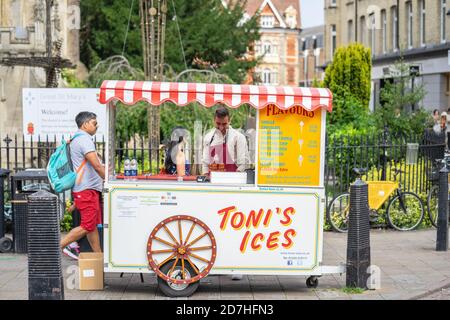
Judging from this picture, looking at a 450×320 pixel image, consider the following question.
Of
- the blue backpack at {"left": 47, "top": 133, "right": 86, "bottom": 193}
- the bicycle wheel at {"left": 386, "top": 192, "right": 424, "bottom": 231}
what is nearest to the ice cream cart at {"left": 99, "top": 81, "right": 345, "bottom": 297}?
the blue backpack at {"left": 47, "top": 133, "right": 86, "bottom": 193}

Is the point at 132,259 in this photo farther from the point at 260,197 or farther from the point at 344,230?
the point at 344,230

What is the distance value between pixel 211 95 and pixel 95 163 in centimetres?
161

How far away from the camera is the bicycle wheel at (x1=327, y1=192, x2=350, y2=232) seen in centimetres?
1559

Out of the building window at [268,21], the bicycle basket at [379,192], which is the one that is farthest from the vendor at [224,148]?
the building window at [268,21]

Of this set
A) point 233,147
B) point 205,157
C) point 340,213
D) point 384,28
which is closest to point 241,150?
point 233,147

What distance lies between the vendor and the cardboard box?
1590mm

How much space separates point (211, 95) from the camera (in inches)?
384

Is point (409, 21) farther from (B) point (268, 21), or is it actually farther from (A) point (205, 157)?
(B) point (268, 21)

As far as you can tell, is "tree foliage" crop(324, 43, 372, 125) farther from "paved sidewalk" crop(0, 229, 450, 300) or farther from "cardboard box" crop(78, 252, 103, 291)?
"cardboard box" crop(78, 252, 103, 291)

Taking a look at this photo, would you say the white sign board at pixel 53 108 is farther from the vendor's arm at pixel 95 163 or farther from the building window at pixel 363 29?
the building window at pixel 363 29

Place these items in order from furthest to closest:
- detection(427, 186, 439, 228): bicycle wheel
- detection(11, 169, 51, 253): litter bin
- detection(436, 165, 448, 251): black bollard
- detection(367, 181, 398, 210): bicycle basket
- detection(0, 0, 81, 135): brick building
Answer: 1. detection(0, 0, 81, 135): brick building
2. detection(427, 186, 439, 228): bicycle wheel
3. detection(367, 181, 398, 210): bicycle basket
4. detection(436, 165, 448, 251): black bollard
5. detection(11, 169, 51, 253): litter bin

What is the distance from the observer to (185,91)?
977cm

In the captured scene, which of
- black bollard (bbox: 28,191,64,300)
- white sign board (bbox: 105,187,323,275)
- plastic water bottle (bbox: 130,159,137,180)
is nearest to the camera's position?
black bollard (bbox: 28,191,64,300)

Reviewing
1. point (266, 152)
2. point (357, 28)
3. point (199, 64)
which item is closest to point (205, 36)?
point (199, 64)
